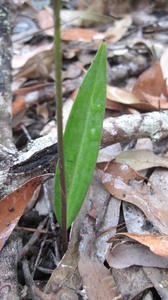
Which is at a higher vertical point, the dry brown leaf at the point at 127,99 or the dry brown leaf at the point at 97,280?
the dry brown leaf at the point at 127,99

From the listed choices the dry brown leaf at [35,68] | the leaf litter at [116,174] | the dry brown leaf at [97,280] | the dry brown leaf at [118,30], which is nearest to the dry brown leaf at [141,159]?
the leaf litter at [116,174]

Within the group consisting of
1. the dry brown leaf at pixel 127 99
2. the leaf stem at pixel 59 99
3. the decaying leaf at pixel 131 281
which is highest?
the leaf stem at pixel 59 99

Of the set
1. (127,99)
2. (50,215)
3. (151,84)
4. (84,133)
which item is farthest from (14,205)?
(151,84)

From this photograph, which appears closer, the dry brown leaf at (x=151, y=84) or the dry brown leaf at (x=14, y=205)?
the dry brown leaf at (x=14, y=205)

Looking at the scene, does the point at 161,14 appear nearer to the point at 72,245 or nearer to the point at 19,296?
the point at 72,245

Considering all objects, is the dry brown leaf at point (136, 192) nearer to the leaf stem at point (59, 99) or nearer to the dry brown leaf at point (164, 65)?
the leaf stem at point (59, 99)

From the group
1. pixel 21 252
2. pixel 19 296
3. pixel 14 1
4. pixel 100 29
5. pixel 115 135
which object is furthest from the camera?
pixel 14 1

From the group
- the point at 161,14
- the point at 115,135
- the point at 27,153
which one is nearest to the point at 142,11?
the point at 161,14
